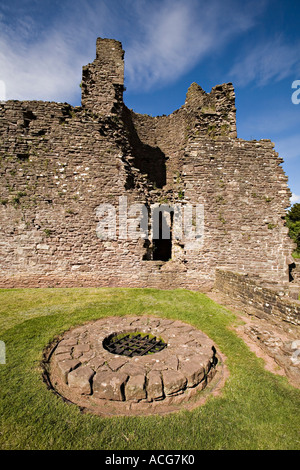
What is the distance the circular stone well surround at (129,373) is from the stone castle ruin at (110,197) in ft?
17.3

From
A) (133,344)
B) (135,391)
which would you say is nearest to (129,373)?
(135,391)

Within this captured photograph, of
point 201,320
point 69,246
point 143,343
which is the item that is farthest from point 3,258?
point 201,320

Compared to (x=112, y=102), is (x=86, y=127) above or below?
below

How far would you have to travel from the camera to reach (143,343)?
515cm

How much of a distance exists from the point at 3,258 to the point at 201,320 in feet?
28.8

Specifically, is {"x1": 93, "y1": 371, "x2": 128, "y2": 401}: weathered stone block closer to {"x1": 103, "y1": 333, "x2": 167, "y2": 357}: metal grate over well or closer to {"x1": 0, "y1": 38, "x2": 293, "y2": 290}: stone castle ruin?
{"x1": 103, "y1": 333, "x2": 167, "y2": 357}: metal grate over well

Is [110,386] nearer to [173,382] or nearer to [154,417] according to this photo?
[154,417]

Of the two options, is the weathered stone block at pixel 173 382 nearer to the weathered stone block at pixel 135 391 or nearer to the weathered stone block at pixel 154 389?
the weathered stone block at pixel 154 389

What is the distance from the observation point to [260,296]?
7199mm

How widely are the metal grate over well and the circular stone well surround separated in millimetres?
185

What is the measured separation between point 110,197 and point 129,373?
7.98 meters

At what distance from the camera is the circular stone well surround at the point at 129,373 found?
3.46 meters

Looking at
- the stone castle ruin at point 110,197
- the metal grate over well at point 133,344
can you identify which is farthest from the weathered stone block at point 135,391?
the stone castle ruin at point 110,197
